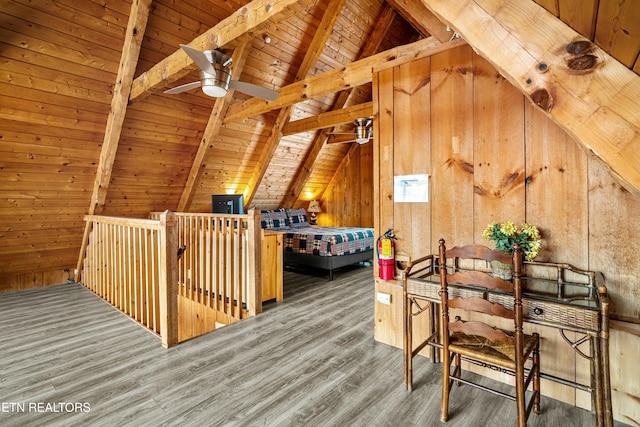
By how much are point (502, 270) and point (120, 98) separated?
12.6 feet

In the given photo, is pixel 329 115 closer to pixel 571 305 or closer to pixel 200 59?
pixel 200 59

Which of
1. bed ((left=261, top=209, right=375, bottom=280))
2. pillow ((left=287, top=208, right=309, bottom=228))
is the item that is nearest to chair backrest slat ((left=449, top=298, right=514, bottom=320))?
bed ((left=261, top=209, right=375, bottom=280))

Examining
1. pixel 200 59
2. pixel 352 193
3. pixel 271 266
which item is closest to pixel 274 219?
pixel 352 193

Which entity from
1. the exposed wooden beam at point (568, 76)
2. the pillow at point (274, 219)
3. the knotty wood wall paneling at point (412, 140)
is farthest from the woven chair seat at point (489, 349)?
the pillow at point (274, 219)

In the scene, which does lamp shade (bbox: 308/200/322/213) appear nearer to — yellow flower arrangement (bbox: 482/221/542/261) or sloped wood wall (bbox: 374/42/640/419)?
sloped wood wall (bbox: 374/42/640/419)

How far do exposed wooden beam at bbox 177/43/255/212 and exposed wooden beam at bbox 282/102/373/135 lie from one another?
133 cm

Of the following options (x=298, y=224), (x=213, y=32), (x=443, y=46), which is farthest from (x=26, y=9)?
(x=298, y=224)

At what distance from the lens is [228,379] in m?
2.06

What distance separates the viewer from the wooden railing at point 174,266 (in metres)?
2.65

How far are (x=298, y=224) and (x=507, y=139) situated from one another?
5219mm

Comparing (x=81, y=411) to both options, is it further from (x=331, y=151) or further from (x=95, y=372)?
(x=331, y=151)

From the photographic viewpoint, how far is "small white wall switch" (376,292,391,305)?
2.55m

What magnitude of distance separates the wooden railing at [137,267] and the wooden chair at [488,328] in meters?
2.12

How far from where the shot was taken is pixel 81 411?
1750 millimetres
